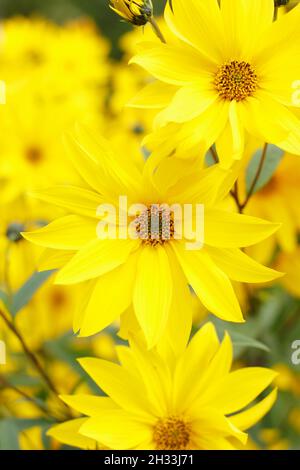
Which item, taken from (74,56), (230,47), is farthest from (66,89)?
(230,47)

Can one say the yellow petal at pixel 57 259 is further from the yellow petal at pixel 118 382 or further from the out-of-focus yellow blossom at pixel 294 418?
the out-of-focus yellow blossom at pixel 294 418

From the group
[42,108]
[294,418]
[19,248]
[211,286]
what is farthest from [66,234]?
[42,108]

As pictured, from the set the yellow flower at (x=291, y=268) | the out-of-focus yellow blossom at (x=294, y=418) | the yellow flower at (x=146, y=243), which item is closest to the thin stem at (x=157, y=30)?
the yellow flower at (x=146, y=243)

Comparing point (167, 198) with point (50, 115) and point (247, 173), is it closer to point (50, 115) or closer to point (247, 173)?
point (247, 173)

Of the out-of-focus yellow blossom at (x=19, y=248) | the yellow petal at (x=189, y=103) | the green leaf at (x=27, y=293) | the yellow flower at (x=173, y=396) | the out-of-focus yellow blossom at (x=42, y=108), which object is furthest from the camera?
the out-of-focus yellow blossom at (x=42, y=108)

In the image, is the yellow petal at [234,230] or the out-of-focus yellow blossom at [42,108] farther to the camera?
the out-of-focus yellow blossom at [42,108]

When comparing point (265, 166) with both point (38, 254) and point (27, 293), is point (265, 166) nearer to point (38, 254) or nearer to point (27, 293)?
point (27, 293)

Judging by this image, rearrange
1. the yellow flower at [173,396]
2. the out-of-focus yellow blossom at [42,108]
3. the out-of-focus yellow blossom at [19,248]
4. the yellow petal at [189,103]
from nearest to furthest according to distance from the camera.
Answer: the yellow petal at [189,103] → the yellow flower at [173,396] → the out-of-focus yellow blossom at [19,248] → the out-of-focus yellow blossom at [42,108]
